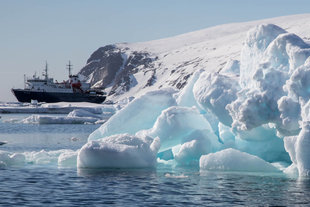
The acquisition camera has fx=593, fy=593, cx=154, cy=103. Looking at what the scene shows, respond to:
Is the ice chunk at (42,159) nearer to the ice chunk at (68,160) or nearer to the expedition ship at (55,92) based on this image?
the ice chunk at (68,160)

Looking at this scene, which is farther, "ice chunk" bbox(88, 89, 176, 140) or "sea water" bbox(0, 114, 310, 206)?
Result: "ice chunk" bbox(88, 89, 176, 140)

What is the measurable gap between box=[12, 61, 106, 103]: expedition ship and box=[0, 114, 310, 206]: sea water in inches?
4669

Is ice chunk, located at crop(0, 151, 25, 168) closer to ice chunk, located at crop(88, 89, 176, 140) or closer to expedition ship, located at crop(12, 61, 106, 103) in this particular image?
ice chunk, located at crop(88, 89, 176, 140)

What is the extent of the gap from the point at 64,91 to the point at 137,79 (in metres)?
A: 60.5

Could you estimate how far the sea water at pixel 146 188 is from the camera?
1491 cm

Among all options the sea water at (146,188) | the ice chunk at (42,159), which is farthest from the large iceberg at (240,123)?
the ice chunk at (42,159)

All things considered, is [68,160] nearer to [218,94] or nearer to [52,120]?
[218,94]

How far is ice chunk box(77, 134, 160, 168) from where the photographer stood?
66.9 feet

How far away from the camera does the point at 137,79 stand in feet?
648

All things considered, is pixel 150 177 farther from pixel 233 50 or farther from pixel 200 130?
pixel 233 50

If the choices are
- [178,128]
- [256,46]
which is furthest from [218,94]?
[256,46]

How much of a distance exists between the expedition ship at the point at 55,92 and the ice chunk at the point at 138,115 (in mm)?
114615

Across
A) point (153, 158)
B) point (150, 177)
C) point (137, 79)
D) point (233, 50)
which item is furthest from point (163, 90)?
point (137, 79)

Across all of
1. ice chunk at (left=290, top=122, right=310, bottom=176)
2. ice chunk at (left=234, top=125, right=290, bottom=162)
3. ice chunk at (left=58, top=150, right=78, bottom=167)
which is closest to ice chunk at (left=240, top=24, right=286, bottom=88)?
ice chunk at (left=234, top=125, right=290, bottom=162)
